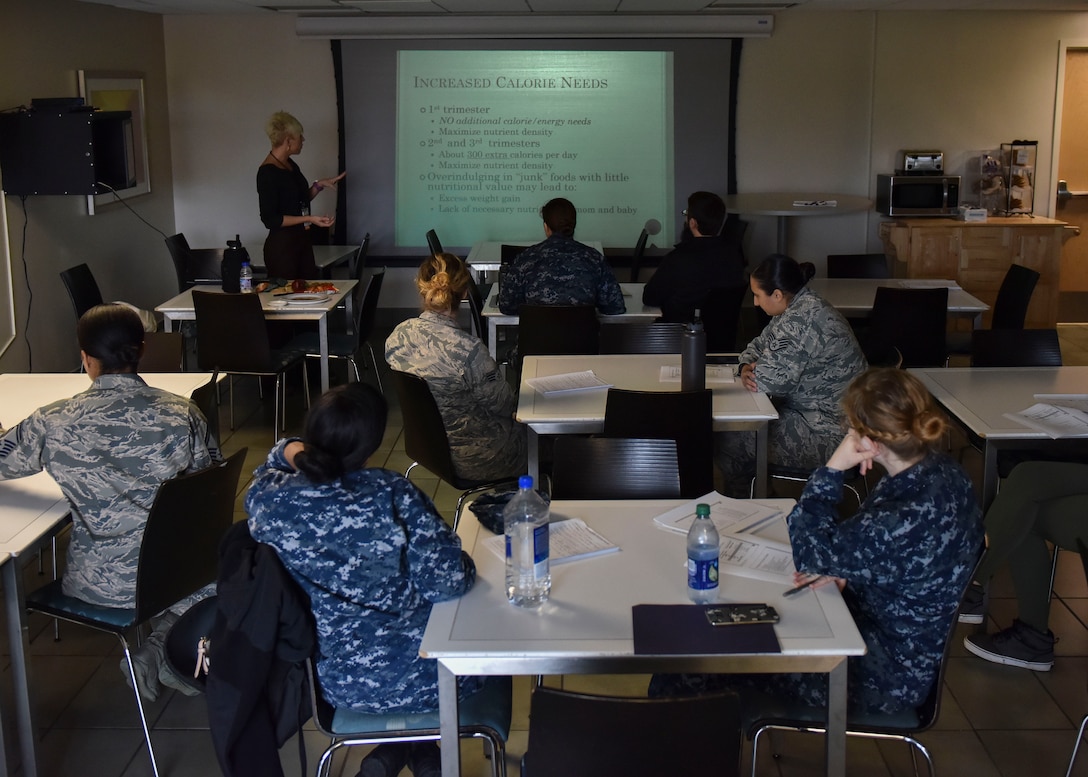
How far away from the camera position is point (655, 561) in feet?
8.49

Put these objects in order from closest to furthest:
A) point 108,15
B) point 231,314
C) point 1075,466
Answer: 1. point 1075,466
2. point 231,314
3. point 108,15

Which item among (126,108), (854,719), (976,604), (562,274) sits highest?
(126,108)

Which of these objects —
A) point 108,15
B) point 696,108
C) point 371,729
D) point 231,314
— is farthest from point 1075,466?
point 108,15

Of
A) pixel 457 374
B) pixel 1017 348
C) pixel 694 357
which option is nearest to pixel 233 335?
pixel 457 374

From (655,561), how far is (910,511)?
0.59 metres

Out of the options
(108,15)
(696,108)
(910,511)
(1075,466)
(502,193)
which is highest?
(108,15)

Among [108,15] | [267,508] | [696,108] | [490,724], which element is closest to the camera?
[267,508]

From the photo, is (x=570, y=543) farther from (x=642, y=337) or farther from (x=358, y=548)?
(x=642, y=337)

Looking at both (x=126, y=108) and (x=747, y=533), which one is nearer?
(x=747, y=533)

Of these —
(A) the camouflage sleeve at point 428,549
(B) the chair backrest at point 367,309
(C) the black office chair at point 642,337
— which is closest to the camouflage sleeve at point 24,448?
(A) the camouflage sleeve at point 428,549

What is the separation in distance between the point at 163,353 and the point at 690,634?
301cm

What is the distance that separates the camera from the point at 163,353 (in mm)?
4531

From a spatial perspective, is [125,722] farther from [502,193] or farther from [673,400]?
[502,193]

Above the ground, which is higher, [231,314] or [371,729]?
[231,314]
